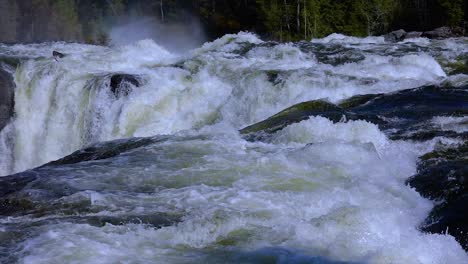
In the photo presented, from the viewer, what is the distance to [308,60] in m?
14.2

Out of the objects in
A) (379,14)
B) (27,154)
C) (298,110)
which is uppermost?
(379,14)

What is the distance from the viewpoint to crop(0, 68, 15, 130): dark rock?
12891mm

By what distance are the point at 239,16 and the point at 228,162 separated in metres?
26.6

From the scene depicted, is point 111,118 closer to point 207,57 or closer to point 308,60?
point 207,57

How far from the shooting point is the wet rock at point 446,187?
4867 mm

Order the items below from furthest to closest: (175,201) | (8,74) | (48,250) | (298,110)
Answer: (8,74), (298,110), (175,201), (48,250)

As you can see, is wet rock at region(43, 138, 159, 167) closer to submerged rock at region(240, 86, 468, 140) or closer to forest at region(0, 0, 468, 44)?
submerged rock at region(240, 86, 468, 140)

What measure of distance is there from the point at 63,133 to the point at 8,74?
2584 millimetres

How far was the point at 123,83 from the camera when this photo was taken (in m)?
12.2

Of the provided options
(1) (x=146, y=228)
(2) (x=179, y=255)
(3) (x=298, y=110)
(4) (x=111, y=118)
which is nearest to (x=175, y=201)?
(1) (x=146, y=228)

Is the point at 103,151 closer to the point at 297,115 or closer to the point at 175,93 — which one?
the point at 297,115

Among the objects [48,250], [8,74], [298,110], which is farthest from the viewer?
[8,74]

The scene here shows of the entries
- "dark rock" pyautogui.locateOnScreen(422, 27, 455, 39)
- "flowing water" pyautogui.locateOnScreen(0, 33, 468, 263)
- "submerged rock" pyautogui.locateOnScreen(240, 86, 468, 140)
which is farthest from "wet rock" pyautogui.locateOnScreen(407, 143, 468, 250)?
"dark rock" pyautogui.locateOnScreen(422, 27, 455, 39)

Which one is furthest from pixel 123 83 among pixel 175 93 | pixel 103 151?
pixel 103 151
